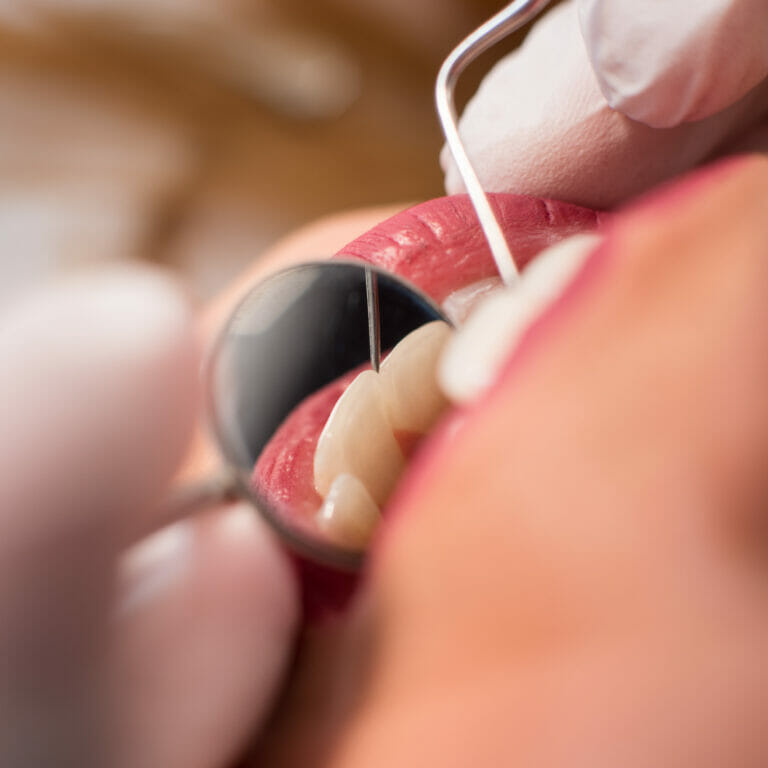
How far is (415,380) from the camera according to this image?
0.71 feet

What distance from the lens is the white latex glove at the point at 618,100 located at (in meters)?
0.24

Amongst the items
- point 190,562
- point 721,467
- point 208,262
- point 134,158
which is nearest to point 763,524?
point 721,467

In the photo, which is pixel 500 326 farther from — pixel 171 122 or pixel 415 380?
pixel 171 122

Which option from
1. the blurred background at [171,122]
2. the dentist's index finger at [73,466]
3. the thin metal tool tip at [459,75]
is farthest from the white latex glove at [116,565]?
the blurred background at [171,122]

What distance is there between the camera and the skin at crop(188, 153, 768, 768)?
157 millimetres

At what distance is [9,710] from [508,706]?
0.31ft

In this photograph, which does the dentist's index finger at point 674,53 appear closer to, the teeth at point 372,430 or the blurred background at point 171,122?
the teeth at point 372,430

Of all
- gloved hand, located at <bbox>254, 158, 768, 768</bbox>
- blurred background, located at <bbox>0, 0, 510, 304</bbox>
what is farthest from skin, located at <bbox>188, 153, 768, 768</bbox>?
blurred background, located at <bbox>0, 0, 510, 304</bbox>

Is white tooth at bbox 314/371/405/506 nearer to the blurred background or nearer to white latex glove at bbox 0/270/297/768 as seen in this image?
white latex glove at bbox 0/270/297/768

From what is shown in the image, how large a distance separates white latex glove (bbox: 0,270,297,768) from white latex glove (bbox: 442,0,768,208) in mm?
133

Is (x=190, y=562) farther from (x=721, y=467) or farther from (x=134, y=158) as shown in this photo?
(x=134, y=158)

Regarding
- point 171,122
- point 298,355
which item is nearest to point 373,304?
point 298,355

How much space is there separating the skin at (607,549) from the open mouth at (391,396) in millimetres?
44

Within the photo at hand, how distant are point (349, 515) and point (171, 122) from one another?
2.08 feet
